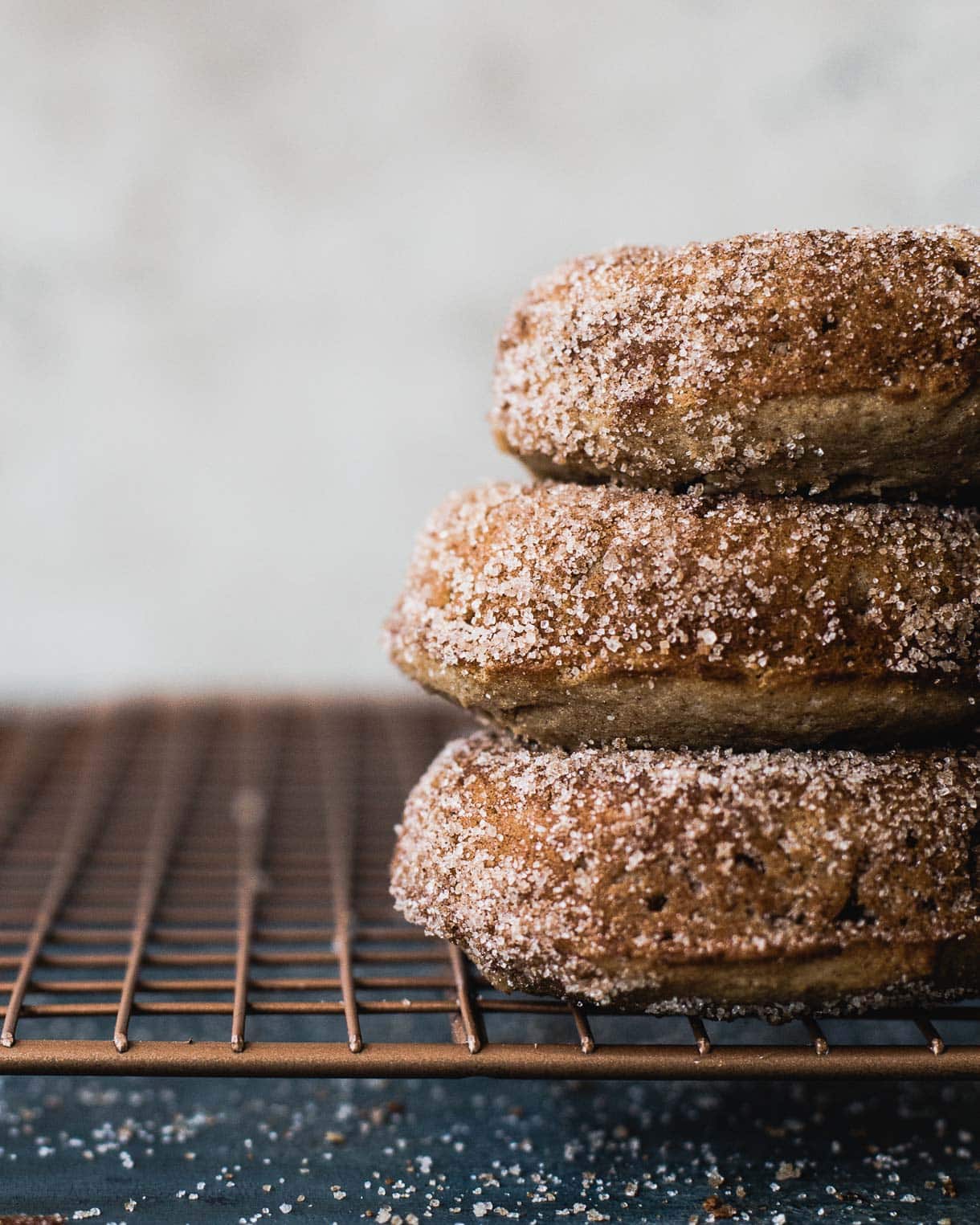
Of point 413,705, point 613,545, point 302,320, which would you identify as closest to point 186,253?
point 302,320

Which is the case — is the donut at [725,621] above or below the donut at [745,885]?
above

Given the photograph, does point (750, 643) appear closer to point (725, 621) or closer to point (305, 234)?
point (725, 621)

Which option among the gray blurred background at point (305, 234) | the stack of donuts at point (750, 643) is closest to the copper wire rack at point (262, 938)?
the stack of donuts at point (750, 643)

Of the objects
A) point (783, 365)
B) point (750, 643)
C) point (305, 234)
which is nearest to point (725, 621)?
point (750, 643)

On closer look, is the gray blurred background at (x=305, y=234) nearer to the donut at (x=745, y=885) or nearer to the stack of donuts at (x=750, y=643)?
the stack of donuts at (x=750, y=643)

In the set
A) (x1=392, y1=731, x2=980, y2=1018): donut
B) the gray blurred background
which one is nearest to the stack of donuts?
(x1=392, y1=731, x2=980, y2=1018): donut
